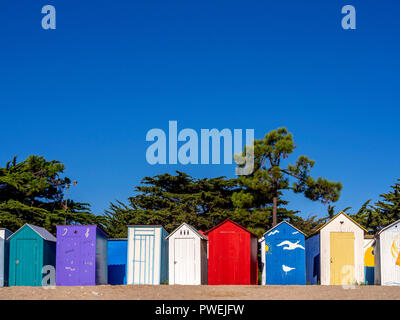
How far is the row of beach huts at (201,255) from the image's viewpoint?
2103 centimetres

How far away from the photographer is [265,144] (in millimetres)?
34031

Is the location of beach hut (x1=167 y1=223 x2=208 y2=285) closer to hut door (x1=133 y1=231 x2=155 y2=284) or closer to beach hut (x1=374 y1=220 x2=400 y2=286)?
hut door (x1=133 y1=231 x2=155 y2=284)

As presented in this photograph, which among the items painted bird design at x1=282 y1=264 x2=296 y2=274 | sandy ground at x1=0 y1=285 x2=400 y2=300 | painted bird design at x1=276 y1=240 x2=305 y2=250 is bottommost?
sandy ground at x1=0 y1=285 x2=400 y2=300

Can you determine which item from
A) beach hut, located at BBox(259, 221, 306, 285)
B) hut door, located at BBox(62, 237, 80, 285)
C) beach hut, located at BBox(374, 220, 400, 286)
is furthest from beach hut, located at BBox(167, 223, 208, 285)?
beach hut, located at BBox(374, 220, 400, 286)

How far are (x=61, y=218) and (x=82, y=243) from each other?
62.3 feet

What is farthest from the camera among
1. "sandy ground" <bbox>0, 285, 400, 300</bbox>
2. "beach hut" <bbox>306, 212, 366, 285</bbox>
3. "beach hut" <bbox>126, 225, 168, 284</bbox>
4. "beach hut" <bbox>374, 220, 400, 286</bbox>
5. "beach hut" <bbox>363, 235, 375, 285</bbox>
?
"beach hut" <bbox>363, 235, 375, 285</bbox>

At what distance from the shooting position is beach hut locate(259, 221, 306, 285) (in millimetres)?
21688

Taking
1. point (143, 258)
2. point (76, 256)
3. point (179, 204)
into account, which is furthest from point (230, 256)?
point (179, 204)

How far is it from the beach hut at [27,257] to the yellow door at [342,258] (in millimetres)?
10808

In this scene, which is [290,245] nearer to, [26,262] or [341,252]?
[341,252]

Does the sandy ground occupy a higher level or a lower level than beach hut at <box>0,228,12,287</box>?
lower

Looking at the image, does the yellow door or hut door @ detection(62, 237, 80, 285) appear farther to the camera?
the yellow door
